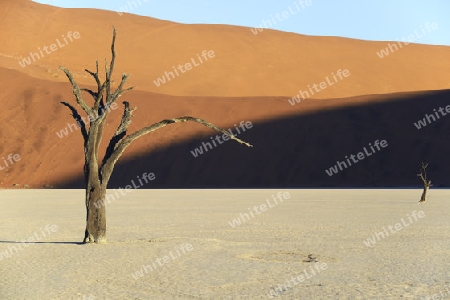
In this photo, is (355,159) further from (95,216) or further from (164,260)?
(164,260)

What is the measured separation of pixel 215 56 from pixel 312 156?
155ft

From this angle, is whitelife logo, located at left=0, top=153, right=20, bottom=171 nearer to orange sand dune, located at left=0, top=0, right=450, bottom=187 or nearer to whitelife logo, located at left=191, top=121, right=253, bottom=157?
→ orange sand dune, located at left=0, top=0, right=450, bottom=187

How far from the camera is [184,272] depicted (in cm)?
1172

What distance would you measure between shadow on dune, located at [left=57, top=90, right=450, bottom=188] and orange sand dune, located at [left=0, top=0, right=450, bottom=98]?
2533cm

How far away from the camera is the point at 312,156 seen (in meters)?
69.9

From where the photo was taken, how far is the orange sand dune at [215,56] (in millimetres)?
101438

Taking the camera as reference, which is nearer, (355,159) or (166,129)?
(355,159)

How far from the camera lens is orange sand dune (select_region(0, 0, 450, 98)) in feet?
333

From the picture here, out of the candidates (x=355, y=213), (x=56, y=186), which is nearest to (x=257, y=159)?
(x=56, y=186)

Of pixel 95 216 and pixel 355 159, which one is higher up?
pixel 95 216

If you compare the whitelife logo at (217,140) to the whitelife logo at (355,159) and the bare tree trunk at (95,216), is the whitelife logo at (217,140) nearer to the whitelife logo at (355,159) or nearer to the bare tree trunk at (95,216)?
the whitelife logo at (355,159)

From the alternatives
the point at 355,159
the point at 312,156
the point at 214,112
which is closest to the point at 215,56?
the point at 214,112

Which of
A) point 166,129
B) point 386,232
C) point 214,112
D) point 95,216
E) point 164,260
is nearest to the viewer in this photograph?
point 164,260

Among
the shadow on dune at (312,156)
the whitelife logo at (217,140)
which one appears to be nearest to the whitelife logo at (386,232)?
the shadow on dune at (312,156)
